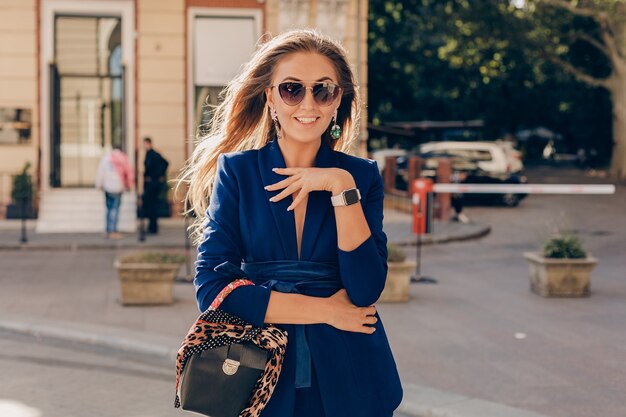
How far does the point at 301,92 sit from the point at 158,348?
611cm

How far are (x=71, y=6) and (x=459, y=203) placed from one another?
9160mm

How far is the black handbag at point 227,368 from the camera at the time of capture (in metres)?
2.84

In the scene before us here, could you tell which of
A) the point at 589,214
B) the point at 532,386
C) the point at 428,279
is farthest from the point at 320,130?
the point at 589,214

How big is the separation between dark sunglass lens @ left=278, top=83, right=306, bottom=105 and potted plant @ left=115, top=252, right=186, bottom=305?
8.28 metres

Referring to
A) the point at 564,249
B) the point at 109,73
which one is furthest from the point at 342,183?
the point at 109,73

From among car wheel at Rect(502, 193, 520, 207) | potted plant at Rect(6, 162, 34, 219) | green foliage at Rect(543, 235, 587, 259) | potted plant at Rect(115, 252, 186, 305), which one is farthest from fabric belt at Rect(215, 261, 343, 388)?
car wheel at Rect(502, 193, 520, 207)

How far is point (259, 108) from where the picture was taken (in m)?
3.31

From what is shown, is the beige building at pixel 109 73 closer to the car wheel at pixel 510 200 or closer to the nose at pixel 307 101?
the car wheel at pixel 510 200

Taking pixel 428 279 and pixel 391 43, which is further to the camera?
pixel 391 43

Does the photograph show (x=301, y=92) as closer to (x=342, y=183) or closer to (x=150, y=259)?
(x=342, y=183)

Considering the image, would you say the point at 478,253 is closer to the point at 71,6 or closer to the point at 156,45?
the point at 156,45

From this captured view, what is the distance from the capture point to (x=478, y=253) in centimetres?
1795

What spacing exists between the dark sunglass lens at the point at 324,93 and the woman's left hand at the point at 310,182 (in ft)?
0.70

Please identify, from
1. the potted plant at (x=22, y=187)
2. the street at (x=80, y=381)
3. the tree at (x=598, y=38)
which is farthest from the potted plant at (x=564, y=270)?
the tree at (x=598, y=38)
